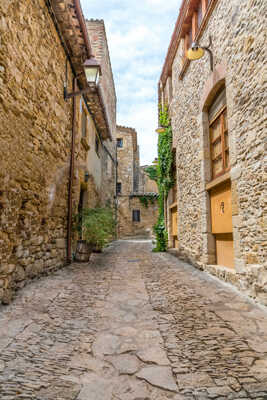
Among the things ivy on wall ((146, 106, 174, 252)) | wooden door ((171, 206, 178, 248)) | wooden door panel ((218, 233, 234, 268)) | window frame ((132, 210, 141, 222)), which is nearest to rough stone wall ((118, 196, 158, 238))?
window frame ((132, 210, 141, 222))

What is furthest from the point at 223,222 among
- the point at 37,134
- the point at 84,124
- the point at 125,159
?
the point at 125,159

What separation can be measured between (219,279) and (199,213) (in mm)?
1500

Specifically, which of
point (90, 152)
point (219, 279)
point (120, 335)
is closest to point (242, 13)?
point (219, 279)

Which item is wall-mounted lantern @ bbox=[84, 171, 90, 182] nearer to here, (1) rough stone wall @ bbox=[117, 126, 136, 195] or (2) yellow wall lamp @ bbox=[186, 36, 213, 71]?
(2) yellow wall lamp @ bbox=[186, 36, 213, 71]

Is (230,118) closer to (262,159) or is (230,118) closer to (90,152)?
(262,159)

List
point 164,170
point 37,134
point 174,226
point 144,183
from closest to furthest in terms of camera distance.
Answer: point 37,134, point 174,226, point 164,170, point 144,183

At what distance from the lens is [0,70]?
8.89 feet

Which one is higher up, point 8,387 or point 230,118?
point 230,118

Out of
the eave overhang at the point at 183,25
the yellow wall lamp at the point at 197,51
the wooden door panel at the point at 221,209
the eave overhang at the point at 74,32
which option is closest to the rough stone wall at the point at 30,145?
the eave overhang at the point at 74,32

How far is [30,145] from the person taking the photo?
3.54 metres

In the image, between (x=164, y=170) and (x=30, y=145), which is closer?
(x=30, y=145)

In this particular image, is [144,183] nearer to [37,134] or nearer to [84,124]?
[84,124]

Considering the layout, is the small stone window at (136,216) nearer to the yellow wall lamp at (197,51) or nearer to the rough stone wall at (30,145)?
the rough stone wall at (30,145)

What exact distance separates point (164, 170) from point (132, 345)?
681 cm
